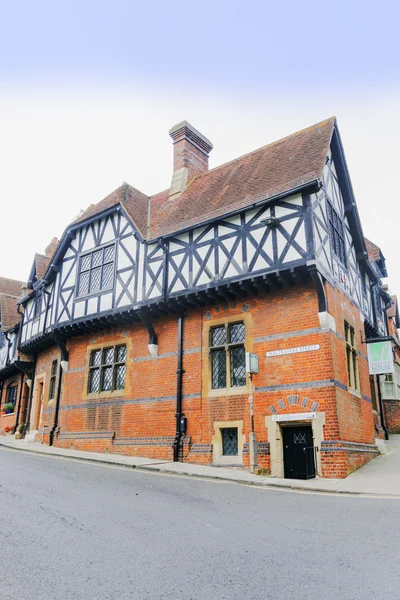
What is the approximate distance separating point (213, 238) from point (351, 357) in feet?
18.3

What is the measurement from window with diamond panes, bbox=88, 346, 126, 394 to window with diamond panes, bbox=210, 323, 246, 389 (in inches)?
156

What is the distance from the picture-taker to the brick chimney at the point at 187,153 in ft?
62.7

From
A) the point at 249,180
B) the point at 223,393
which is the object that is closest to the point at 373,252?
the point at 249,180

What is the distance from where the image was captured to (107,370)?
17.3 meters

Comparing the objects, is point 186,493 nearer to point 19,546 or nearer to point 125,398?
point 19,546

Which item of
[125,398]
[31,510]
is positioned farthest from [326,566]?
[125,398]

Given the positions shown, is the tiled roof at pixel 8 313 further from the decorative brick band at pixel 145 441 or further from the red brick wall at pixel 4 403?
the decorative brick band at pixel 145 441

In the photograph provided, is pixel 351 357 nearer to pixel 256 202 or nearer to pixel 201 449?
pixel 201 449

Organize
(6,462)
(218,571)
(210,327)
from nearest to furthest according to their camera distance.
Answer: (218,571), (6,462), (210,327)

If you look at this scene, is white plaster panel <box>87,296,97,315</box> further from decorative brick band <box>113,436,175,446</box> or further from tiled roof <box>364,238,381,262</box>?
tiled roof <box>364,238,381,262</box>

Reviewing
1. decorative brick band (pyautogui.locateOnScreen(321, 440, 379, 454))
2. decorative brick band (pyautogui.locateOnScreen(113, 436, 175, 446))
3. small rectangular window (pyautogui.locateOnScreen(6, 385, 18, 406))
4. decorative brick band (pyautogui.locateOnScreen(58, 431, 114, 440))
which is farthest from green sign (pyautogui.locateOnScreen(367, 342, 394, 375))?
small rectangular window (pyautogui.locateOnScreen(6, 385, 18, 406))

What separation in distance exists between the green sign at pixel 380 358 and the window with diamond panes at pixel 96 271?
9115 millimetres

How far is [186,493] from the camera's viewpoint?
855 cm

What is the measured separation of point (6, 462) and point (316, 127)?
44.9 feet
